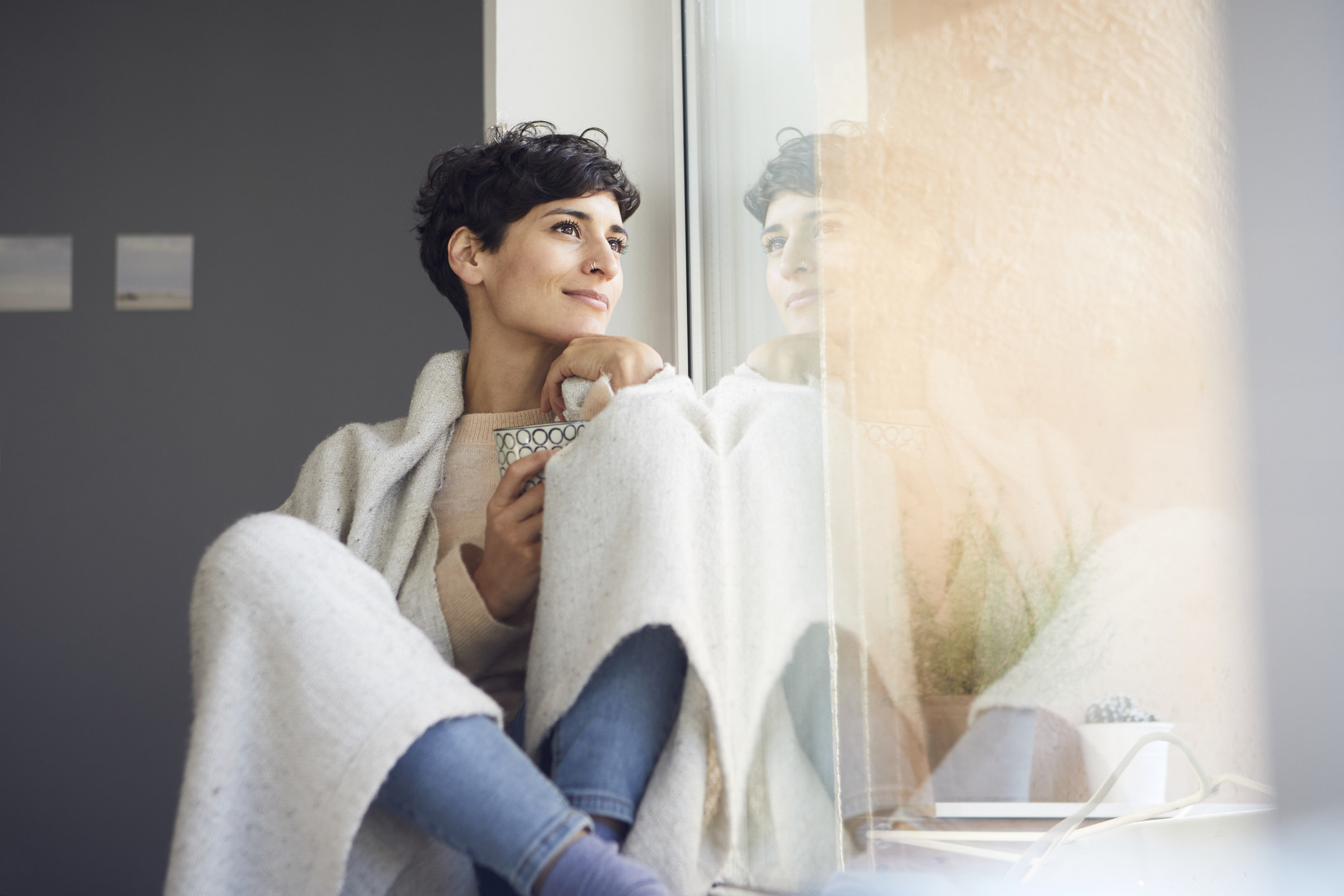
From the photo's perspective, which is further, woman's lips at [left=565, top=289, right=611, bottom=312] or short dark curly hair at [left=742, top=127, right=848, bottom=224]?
woman's lips at [left=565, top=289, right=611, bottom=312]

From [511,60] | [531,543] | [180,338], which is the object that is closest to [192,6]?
[180,338]

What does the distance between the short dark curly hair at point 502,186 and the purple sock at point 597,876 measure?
34.1 inches

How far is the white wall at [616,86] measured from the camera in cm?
158

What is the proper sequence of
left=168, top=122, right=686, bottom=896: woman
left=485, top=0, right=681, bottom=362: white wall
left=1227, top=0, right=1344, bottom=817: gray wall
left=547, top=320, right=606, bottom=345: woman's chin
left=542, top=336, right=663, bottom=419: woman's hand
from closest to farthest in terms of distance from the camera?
1. left=1227, top=0, right=1344, bottom=817: gray wall
2. left=168, top=122, right=686, bottom=896: woman
3. left=542, top=336, right=663, bottom=419: woman's hand
4. left=547, top=320, right=606, bottom=345: woman's chin
5. left=485, top=0, right=681, bottom=362: white wall

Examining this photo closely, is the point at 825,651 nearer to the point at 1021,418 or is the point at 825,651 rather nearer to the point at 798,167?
the point at 1021,418

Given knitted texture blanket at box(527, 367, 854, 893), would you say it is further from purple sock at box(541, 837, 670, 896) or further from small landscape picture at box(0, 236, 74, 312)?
small landscape picture at box(0, 236, 74, 312)

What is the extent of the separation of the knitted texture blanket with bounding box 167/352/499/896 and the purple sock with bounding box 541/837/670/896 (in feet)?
0.43

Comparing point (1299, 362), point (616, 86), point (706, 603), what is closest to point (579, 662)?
point (706, 603)

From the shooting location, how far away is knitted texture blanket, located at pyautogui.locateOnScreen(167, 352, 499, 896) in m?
0.73

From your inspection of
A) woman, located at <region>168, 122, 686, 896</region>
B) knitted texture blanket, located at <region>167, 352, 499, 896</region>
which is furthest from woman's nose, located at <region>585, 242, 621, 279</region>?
knitted texture blanket, located at <region>167, 352, 499, 896</region>

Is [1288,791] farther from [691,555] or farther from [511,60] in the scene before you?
[511,60]

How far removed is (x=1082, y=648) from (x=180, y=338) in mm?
2131

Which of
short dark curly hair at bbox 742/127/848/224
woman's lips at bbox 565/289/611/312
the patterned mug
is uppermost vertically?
short dark curly hair at bbox 742/127/848/224

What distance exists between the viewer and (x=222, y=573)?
0.80 meters
